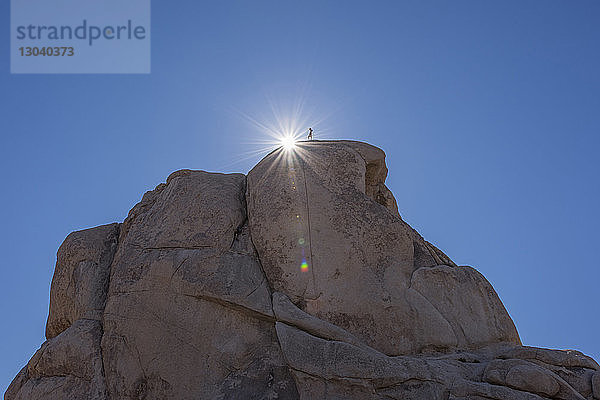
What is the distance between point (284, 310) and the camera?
6.99 metres

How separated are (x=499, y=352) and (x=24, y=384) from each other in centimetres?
530

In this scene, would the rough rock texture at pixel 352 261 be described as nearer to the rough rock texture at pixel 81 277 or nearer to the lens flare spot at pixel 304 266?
the lens flare spot at pixel 304 266

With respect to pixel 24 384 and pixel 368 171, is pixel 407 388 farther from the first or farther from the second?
pixel 24 384

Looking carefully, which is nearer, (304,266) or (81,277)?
(304,266)

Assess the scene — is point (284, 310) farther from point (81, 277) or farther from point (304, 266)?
point (81, 277)

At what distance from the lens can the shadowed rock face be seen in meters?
6.44

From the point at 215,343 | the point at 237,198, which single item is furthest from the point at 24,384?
the point at 237,198

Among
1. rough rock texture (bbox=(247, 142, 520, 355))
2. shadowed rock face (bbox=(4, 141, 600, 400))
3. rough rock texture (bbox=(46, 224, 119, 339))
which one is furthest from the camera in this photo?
rough rock texture (bbox=(46, 224, 119, 339))

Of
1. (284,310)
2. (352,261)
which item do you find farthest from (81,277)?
(352,261)

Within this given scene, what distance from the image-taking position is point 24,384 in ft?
24.6

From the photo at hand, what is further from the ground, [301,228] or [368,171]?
Result: [368,171]

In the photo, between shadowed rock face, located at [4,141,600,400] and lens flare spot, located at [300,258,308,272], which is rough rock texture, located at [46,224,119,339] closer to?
shadowed rock face, located at [4,141,600,400]

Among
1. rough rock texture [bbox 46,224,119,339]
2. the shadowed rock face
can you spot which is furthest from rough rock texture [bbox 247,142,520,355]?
rough rock texture [bbox 46,224,119,339]

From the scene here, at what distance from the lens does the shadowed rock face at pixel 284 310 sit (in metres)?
6.44
